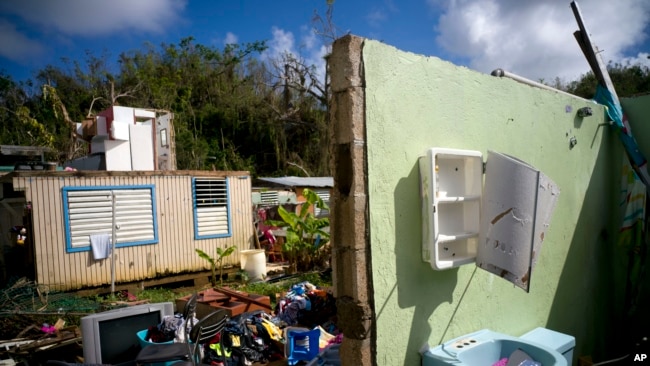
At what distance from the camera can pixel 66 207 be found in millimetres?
8344

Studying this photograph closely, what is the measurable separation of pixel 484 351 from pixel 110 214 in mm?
8558

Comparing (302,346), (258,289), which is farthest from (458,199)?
(258,289)

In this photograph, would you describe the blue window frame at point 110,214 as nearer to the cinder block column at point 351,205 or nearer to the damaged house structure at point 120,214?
the damaged house structure at point 120,214

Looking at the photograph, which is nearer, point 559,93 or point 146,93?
point 559,93

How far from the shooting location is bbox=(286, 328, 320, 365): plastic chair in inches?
177

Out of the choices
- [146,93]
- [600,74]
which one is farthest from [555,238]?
[146,93]

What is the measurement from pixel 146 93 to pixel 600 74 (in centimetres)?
2198

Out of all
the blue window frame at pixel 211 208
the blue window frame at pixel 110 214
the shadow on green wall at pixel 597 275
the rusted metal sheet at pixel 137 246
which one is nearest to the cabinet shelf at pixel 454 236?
the shadow on green wall at pixel 597 275

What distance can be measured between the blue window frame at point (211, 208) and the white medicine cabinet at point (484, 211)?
844cm

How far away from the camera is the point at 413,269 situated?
259cm

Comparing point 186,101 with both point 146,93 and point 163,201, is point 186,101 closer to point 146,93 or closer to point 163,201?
point 146,93

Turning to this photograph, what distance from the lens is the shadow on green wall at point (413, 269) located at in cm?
252

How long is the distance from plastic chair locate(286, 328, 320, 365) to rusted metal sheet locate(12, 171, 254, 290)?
6.04 m

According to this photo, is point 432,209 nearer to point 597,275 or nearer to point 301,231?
point 597,275
